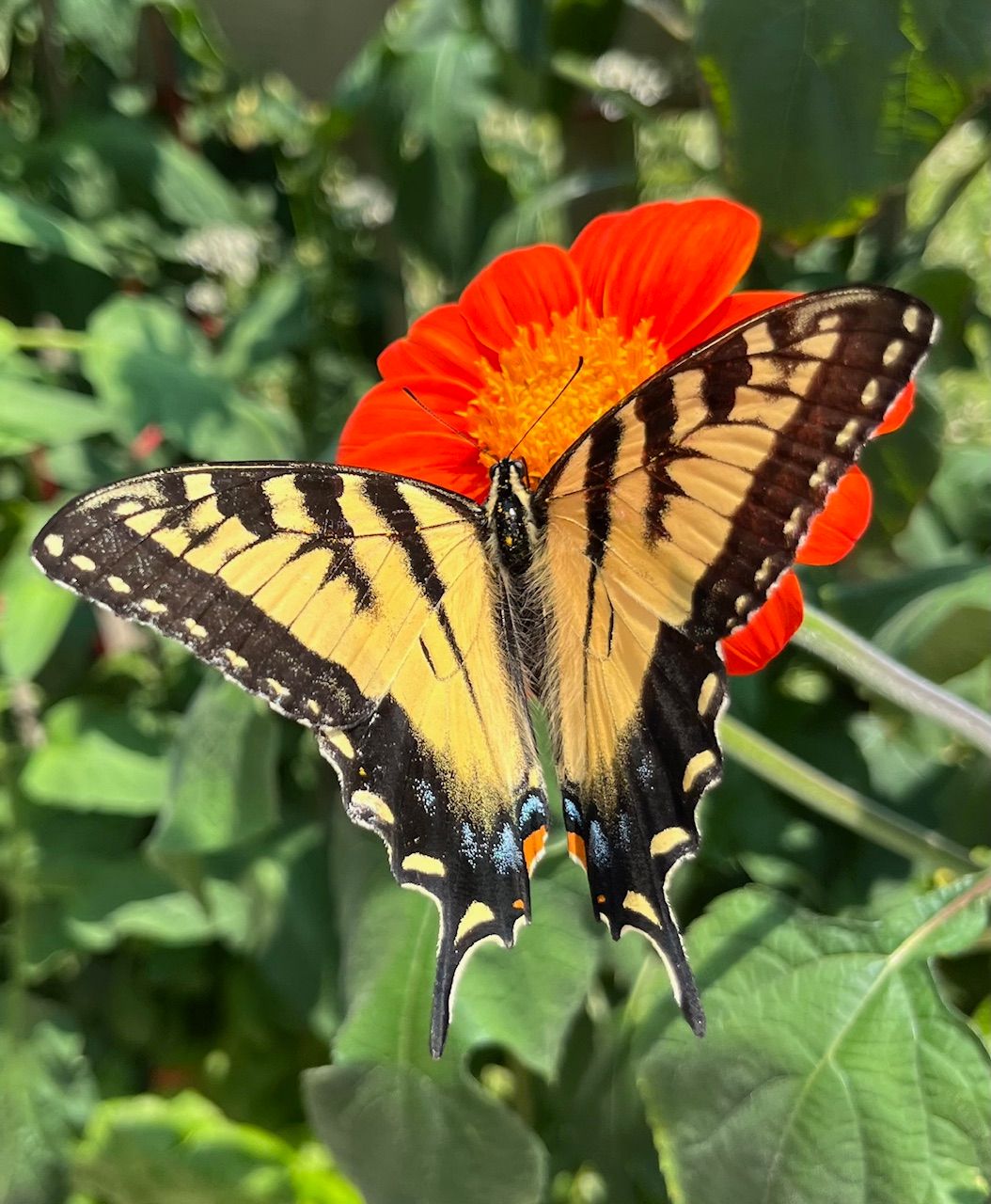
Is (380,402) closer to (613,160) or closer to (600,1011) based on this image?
(600,1011)

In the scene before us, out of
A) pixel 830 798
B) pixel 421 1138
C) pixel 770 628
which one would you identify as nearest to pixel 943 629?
pixel 830 798

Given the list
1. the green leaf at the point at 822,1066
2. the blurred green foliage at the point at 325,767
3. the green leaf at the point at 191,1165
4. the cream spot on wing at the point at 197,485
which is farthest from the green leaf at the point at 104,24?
the green leaf at the point at 191,1165

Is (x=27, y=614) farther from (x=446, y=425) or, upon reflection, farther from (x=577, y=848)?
(x=577, y=848)

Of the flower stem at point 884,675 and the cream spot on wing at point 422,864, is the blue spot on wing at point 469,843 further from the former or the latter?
the flower stem at point 884,675

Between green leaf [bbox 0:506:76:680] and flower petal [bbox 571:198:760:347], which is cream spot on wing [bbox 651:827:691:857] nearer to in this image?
flower petal [bbox 571:198:760:347]

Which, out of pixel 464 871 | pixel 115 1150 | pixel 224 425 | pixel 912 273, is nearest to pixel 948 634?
pixel 912 273

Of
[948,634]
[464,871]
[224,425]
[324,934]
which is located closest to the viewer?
[464,871]

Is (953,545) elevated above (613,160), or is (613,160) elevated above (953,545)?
(613,160)
